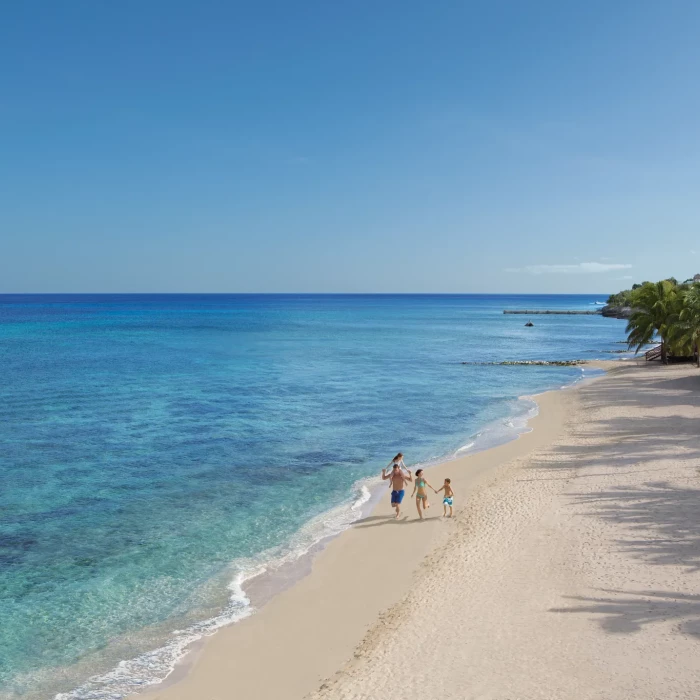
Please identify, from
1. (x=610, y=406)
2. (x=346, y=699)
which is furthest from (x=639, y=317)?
(x=346, y=699)

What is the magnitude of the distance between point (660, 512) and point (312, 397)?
27.7 m

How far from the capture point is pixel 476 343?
91.7 meters

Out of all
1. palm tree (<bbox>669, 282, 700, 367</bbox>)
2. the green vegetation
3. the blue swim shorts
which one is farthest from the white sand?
the green vegetation

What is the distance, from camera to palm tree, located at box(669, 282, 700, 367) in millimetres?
44812

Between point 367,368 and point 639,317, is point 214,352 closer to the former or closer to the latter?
point 367,368

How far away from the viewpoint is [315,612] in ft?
44.5

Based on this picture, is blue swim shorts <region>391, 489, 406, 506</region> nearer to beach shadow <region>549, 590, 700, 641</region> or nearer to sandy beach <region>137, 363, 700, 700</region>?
sandy beach <region>137, 363, 700, 700</region>

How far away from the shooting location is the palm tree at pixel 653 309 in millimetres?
57375

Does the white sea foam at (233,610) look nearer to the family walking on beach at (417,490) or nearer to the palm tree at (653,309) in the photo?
the family walking on beach at (417,490)

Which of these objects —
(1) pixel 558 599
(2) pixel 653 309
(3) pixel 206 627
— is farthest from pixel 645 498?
(2) pixel 653 309

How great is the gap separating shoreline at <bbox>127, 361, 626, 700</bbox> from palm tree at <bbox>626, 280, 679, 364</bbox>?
44.0m

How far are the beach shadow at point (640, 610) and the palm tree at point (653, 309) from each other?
1923 inches

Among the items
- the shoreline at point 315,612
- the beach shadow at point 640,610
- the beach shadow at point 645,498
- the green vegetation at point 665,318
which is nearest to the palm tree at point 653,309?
the green vegetation at point 665,318

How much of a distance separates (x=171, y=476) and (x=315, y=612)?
12.3 meters
